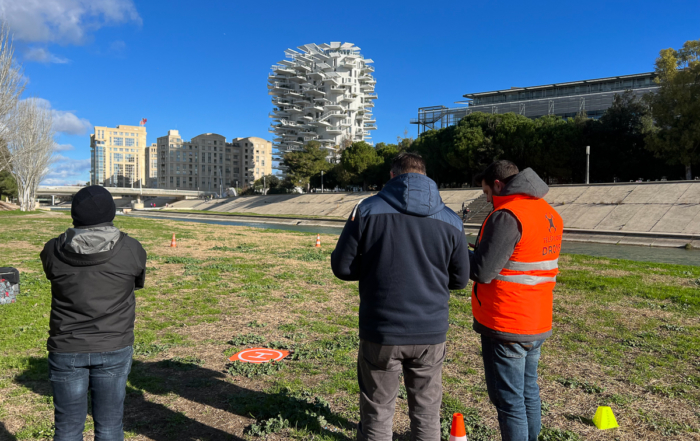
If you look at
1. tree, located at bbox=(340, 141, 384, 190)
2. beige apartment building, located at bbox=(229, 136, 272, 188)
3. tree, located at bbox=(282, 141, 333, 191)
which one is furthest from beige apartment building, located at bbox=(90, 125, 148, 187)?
tree, located at bbox=(340, 141, 384, 190)

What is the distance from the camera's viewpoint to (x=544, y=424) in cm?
404

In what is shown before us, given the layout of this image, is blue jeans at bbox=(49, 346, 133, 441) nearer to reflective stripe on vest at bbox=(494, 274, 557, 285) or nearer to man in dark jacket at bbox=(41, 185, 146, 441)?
man in dark jacket at bbox=(41, 185, 146, 441)

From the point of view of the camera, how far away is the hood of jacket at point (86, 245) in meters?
2.78

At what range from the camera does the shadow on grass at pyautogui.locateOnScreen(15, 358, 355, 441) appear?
3863 mm

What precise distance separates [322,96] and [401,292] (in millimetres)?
129860

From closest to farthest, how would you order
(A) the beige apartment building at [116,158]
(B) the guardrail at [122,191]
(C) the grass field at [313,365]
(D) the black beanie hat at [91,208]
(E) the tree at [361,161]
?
(D) the black beanie hat at [91,208] → (C) the grass field at [313,365] → (E) the tree at [361,161] → (B) the guardrail at [122,191] → (A) the beige apartment building at [116,158]

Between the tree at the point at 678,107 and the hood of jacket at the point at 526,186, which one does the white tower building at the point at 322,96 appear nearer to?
the tree at the point at 678,107

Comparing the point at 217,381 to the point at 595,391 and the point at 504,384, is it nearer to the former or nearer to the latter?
the point at 504,384

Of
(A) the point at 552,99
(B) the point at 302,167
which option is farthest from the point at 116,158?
(A) the point at 552,99

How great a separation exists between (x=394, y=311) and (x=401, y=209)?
2.11ft

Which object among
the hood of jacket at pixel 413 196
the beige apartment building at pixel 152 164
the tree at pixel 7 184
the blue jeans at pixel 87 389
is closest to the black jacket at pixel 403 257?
the hood of jacket at pixel 413 196

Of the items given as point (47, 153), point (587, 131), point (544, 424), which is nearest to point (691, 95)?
point (587, 131)

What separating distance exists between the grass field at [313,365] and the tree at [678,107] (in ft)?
119

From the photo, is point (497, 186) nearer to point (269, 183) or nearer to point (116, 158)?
point (269, 183)
